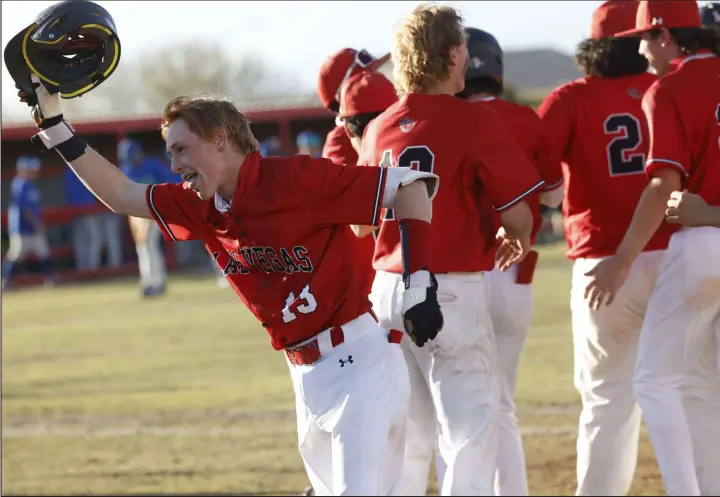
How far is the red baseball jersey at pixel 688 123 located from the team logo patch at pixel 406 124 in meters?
0.96

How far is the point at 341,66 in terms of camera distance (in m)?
6.32

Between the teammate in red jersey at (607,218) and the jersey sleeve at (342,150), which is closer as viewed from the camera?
the teammate in red jersey at (607,218)

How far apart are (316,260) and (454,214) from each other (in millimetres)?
978

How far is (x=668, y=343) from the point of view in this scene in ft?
16.7

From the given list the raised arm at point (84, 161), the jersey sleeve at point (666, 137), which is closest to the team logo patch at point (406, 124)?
the jersey sleeve at point (666, 137)

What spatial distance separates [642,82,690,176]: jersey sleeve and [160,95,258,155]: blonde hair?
5.47 feet

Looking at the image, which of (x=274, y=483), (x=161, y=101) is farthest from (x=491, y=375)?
(x=161, y=101)

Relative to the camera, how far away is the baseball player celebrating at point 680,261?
192 inches

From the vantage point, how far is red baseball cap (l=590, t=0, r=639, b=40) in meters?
5.76

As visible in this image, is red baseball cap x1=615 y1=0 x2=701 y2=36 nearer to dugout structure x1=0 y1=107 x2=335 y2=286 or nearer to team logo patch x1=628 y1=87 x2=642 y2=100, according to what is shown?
team logo patch x1=628 y1=87 x2=642 y2=100

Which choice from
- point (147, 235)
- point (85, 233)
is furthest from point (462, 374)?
point (85, 233)

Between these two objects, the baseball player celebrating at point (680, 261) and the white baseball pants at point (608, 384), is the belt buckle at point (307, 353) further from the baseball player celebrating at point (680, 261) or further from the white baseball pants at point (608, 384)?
the white baseball pants at point (608, 384)

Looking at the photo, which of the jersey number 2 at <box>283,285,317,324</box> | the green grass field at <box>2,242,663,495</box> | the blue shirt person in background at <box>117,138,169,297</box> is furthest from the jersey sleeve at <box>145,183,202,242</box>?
the blue shirt person in background at <box>117,138,169,297</box>

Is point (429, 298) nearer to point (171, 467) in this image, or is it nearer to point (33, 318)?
point (171, 467)
